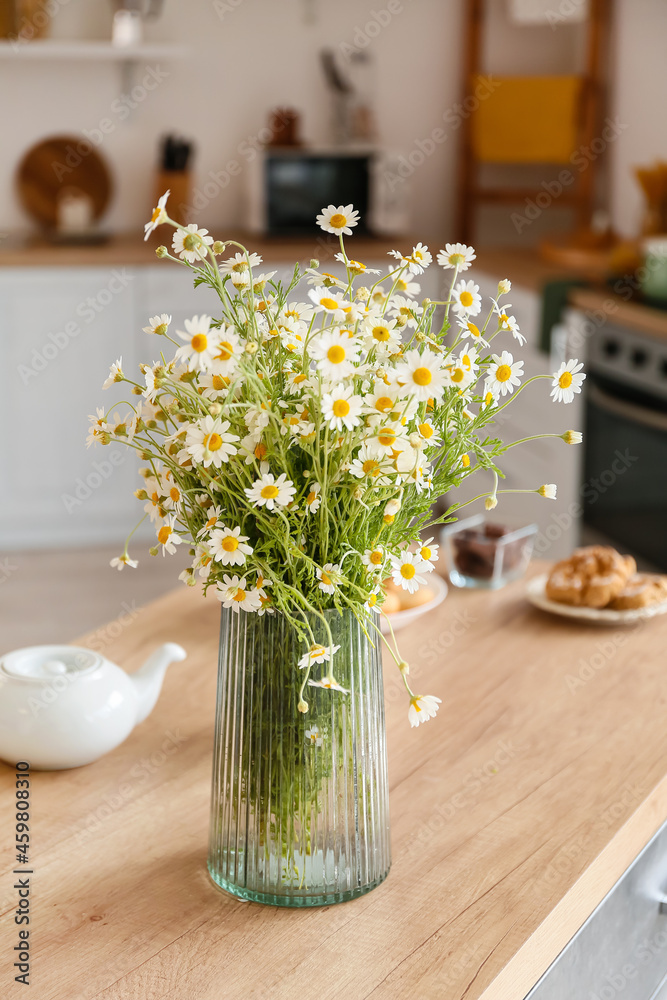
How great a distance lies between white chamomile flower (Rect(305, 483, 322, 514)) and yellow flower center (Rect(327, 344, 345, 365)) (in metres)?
0.10

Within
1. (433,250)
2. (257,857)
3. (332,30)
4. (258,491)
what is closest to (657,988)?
(257,857)

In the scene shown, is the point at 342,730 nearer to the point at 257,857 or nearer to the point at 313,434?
the point at 257,857

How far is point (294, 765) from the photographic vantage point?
0.85m

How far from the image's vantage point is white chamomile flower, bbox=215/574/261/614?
0.81 m

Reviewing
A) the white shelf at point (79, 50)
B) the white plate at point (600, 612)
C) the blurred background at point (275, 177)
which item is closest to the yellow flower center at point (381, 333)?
the white plate at point (600, 612)

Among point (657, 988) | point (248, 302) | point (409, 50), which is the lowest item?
point (657, 988)

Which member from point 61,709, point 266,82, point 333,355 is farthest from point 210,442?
point 266,82

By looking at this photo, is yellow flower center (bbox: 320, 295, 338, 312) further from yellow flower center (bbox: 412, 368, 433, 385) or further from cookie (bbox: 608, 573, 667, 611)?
cookie (bbox: 608, 573, 667, 611)

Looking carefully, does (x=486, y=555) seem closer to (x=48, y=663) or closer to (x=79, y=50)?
(x=48, y=663)

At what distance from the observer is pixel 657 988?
128cm

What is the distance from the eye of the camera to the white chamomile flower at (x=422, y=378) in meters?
0.76

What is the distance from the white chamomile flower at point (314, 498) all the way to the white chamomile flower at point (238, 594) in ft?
0.25

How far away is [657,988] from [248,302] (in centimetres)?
96

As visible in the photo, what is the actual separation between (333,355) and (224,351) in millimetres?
76
